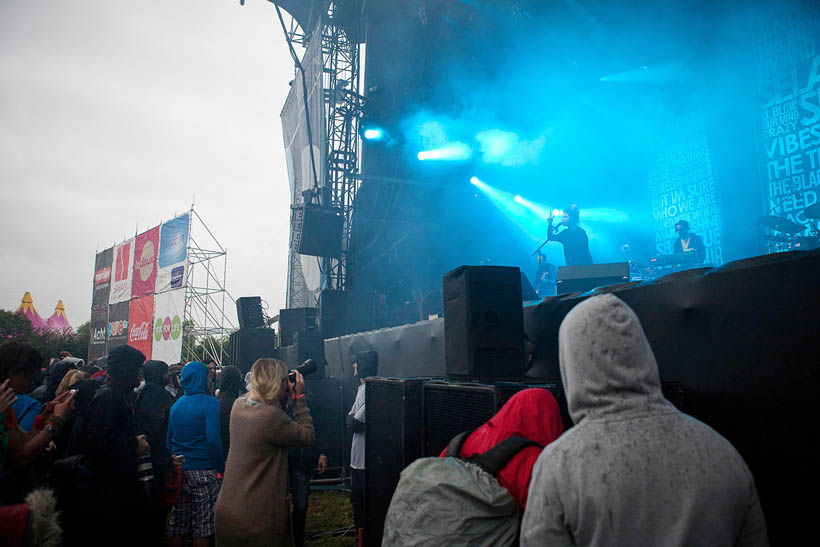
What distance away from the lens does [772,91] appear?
8.37 meters

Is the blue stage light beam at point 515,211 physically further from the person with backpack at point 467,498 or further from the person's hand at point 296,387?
the person with backpack at point 467,498

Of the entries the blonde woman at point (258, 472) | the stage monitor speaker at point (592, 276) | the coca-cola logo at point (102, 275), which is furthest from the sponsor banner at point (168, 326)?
the blonde woman at point (258, 472)

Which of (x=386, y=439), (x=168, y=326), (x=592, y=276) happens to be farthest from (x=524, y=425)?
(x=168, y=326)

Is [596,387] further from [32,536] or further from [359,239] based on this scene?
[359,239]

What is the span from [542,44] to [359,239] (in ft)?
19.1

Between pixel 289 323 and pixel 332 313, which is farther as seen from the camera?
pixel 289 323

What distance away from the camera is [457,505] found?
1.48 metres

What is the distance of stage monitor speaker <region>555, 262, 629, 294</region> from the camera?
5711mm

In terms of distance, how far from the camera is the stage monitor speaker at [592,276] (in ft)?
18.7

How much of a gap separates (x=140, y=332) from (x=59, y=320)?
16246mm

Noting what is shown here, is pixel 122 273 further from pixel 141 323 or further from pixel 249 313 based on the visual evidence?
pixel 249 313

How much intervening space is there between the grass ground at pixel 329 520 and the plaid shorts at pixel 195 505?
1.45 meters

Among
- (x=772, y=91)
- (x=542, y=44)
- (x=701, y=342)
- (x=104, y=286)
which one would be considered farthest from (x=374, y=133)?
(x=104, y=286)

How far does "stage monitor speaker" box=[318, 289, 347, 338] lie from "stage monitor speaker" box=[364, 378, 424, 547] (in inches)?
281
